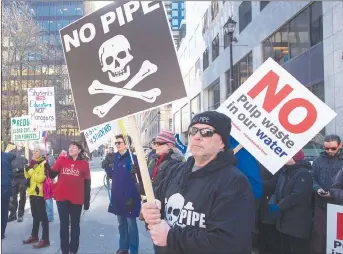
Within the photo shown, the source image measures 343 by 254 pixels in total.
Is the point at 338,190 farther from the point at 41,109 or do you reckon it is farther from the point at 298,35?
the point at 298,35

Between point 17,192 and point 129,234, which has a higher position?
point 17,192

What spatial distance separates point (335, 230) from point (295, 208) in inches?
25.1

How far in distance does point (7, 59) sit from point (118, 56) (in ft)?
53.4

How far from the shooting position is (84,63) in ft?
8.95

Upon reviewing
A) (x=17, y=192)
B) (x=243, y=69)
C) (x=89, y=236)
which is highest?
(x=243, y=69)

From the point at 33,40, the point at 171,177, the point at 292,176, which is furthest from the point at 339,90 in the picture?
the point at 33,40

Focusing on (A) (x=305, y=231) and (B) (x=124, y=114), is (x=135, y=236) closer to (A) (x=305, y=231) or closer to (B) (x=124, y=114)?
(A) (x=305, y=231)

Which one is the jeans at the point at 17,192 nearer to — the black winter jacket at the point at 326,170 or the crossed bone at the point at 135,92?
the black winter jacket at the point at 326,170

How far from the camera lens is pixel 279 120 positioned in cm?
431

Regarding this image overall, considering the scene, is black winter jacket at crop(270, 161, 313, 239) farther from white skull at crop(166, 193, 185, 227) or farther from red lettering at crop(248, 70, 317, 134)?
white skull at crop(166, 193, 185, 227)

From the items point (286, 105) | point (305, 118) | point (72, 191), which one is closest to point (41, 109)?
point (72, 191)

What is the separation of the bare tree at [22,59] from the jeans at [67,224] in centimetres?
1147

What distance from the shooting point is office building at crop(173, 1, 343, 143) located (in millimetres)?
13227

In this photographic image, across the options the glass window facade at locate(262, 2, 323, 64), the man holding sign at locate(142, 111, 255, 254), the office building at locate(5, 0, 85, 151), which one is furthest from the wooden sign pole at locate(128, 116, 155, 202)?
the office building at locate(5, 0, 85, 151)
